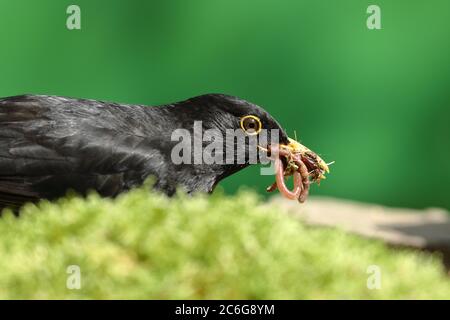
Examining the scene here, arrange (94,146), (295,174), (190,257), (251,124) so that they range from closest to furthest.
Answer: (190,257)
(94,146)
(295,174)
(251,124)

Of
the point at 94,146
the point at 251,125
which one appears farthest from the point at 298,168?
the point at 94,146

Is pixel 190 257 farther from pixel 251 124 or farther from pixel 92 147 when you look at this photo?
pixel 251 124

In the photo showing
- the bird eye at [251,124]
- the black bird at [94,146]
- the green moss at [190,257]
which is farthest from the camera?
the bird eye at [251,124]

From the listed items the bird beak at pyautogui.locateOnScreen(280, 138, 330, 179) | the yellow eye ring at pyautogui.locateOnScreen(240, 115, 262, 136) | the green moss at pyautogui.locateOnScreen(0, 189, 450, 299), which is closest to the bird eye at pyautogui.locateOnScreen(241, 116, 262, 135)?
the yellow eye ring at pyautogui.locateOnScreen(240, 115, 262, 136)

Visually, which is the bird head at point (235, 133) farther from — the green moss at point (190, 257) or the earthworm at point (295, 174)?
the green moss at point (190, 257)

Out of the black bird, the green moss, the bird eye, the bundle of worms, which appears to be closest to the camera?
the green moss

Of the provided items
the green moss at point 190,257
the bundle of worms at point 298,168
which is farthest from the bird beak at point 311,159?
the green moss at point 190,257

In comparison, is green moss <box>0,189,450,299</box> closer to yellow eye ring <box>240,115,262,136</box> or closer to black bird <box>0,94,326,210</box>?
black bird <box>0,94,326,210</box>
